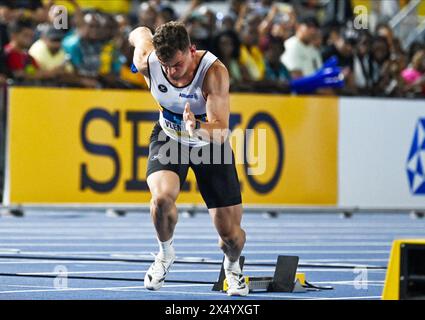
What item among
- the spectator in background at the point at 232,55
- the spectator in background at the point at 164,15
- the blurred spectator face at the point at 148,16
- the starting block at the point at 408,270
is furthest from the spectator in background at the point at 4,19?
the starting block at the point at 408,270

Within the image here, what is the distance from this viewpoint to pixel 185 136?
9109 mm

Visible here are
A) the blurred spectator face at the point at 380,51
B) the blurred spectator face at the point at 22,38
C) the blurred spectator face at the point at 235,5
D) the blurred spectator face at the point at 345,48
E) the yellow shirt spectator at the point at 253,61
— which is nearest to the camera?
Result: the blurred spectator face at the point at 22,38

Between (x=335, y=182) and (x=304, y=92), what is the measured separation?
1.38 metres

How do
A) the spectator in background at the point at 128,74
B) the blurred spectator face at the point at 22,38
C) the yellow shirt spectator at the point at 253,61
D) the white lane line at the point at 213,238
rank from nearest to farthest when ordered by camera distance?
the white lane line at the point at 213,238, the blurred spectator face at the point at 22,38, the spectator in background at the point at 128,74, the yellow shirt spectator at the point at 253,61

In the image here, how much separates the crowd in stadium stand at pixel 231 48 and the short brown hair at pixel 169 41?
7.61 meters

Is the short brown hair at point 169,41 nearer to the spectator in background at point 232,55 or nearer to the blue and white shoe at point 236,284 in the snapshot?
the blue and white shoe at point 236,284

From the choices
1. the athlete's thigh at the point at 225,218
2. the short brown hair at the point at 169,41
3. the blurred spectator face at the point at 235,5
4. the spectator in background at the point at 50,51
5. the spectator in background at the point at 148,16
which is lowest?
the athlete's thigh at the point at 225,218

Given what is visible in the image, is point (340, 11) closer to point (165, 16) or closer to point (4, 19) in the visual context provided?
point (165, 16)

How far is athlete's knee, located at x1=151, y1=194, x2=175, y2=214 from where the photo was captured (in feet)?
29.4

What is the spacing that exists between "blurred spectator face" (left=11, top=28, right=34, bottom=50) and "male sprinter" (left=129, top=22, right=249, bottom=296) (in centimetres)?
673

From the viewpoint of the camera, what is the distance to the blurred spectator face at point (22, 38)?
15.9 metres

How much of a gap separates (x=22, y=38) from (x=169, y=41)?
7800mm

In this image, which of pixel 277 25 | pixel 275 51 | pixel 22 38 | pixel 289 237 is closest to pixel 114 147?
pixel 22 38
